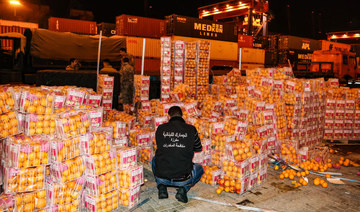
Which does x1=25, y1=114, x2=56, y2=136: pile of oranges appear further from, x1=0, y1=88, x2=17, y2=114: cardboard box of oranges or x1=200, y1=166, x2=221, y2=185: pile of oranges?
x1=200, y1=166, x2=221, y2=185: pile of oranges

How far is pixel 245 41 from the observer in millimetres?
34094

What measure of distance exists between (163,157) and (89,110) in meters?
1.80

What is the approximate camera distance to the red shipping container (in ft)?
110

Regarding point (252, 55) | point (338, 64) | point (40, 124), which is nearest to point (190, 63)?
point (40, 124)

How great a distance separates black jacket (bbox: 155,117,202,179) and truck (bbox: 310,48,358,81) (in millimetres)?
24767

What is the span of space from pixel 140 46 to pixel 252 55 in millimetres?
15540

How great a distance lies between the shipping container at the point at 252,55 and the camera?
33091 mm

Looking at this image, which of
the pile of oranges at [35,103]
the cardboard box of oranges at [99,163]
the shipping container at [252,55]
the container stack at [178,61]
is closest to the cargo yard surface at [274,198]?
the cardboard box of oranges at [99,163]

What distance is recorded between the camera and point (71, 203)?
4957 millimetres

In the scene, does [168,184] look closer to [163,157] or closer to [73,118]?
[163,157]

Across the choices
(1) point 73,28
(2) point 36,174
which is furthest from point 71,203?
(1) point 73,28

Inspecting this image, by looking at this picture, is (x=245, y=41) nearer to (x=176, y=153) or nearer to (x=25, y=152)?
(x=176, y=153)

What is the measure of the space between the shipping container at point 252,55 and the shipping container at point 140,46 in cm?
1196

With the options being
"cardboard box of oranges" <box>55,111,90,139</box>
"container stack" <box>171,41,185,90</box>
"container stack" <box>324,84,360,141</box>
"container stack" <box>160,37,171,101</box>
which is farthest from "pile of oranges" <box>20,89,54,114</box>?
"container stack" <box>324,84,360,141</box>
